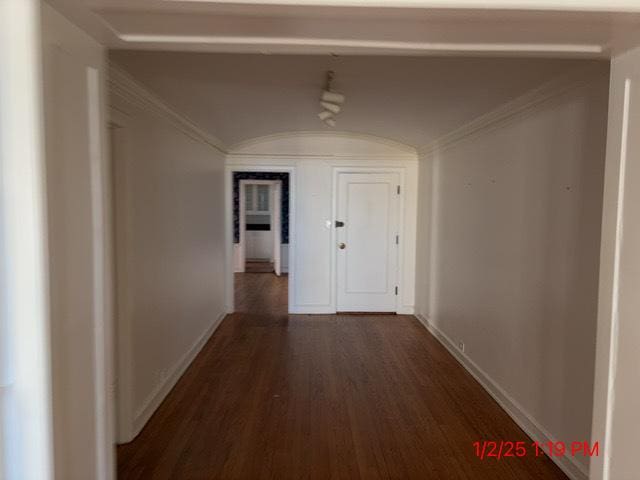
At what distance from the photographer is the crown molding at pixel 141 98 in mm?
2352

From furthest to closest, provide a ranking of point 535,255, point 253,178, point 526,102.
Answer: point 253,178 → point 526,102 → point 535,255

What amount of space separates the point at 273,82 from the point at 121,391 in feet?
7.07

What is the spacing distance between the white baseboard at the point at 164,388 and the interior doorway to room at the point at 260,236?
198 cm

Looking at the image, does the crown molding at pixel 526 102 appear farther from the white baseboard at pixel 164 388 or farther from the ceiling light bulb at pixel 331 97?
the white baseboard at pixel 164 388

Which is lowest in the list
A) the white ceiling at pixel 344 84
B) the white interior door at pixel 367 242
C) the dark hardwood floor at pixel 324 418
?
the dark hardwood floor at pixel 324 418

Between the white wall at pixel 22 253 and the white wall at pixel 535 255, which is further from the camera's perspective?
the white wall at pixel 535 255

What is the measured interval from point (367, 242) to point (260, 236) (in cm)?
538

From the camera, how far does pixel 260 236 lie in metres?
10.7

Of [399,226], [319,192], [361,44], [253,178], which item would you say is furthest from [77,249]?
[253,178]

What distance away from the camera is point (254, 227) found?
10.7 meters

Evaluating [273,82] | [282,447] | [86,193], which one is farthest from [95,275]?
[273,82]

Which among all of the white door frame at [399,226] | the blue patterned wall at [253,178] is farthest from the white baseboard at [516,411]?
the blue patterned wall at [253,178]

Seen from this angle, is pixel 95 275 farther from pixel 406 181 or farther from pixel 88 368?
pixel 406 181

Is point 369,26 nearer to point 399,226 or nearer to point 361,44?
point 361,44
